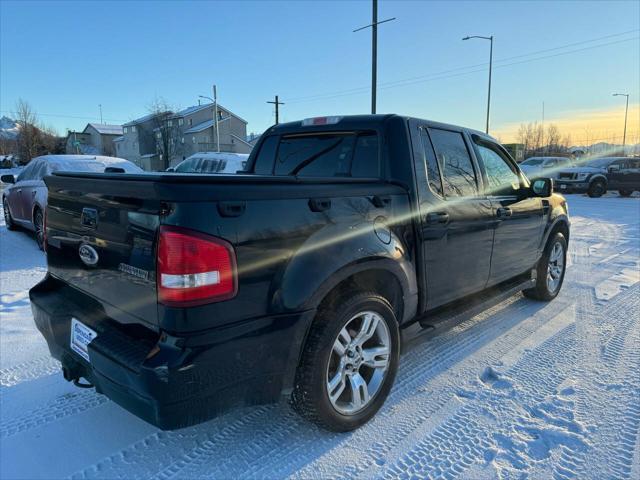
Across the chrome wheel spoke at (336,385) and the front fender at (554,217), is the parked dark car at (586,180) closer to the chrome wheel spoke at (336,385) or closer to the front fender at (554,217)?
the front fender at (554,217)

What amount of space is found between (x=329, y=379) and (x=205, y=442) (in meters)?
0.80

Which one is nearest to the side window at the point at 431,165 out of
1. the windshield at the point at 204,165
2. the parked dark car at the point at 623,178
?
the windshield at the point at 204,165

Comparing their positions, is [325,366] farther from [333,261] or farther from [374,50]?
[374,50]

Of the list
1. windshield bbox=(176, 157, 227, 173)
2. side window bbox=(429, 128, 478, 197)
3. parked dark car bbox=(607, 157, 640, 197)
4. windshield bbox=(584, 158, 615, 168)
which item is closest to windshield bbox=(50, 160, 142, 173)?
windshield bbox=(176, 157, 227, 173)

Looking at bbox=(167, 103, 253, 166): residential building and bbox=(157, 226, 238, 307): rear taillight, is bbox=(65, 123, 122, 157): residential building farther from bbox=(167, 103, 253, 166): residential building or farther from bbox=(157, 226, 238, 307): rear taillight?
bbox=(157, 226, 238, 307): rear taillight

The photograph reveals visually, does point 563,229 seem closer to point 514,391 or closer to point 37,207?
point 514,391

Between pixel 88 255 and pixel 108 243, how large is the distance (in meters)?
A: 0.26

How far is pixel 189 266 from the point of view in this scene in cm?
186

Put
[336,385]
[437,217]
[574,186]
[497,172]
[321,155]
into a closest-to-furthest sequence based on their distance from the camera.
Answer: [336,385] < [437,217] < [321,155] < [497,172] < [574,186]

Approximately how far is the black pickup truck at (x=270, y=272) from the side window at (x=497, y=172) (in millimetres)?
364

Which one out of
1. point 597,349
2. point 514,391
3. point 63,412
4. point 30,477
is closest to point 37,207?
point 63,412

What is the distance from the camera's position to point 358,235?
252 centimetres

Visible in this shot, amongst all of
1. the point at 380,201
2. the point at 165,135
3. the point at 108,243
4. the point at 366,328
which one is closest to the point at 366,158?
the point at 380,201

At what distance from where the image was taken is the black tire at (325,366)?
2.34 m
